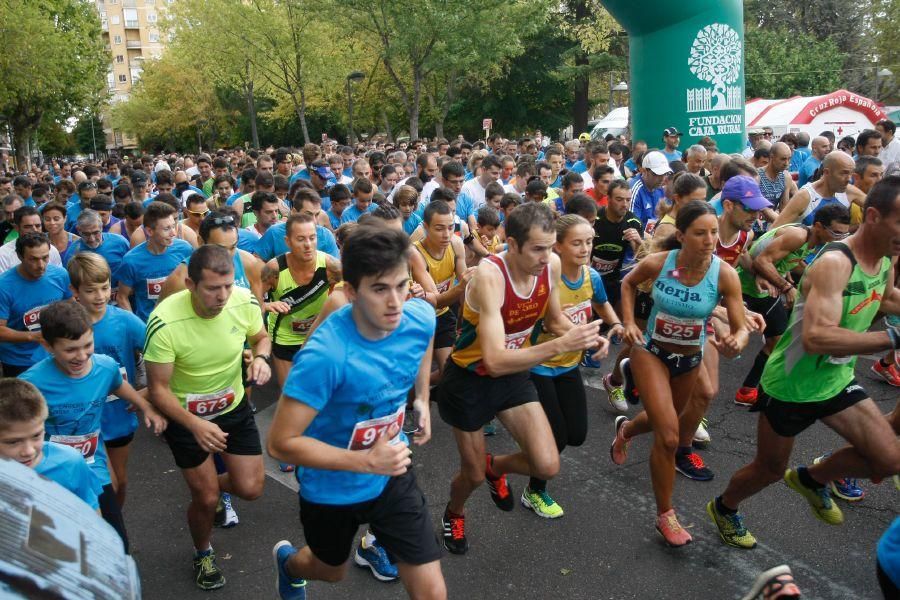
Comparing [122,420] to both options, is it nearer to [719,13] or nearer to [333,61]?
[719,13]

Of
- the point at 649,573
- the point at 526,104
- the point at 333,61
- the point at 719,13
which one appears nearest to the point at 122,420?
the point at 649,573

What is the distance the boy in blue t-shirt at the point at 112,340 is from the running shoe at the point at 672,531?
2.96 meters

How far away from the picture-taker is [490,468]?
4.47 metres

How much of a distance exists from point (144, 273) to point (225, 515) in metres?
2.23

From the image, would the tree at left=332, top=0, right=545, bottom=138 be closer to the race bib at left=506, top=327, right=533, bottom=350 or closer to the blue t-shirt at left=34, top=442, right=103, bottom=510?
the race bib at left=506, top=327, right=533, bottom=350

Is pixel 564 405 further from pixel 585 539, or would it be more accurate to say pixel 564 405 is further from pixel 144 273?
pixel 144 273

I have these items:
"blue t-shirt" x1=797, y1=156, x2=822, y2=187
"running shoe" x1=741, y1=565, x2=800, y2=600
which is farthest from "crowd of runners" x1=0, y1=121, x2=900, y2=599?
"blue t-shirt" x1=797, y1=156, x2=822, y2=187

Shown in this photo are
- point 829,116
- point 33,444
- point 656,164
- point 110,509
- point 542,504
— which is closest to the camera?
point 33,444

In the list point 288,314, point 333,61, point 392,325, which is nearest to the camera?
point 392,325

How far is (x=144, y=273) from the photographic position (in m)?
6.00

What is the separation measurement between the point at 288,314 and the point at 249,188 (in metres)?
4.94

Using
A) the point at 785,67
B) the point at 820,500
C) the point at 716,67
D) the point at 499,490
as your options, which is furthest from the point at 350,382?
the point at 785,67

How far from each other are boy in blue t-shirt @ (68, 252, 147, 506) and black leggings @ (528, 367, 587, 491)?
7.57 feet

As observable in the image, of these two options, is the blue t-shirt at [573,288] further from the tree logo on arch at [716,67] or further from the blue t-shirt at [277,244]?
the tree logo on arch at [716,67]
